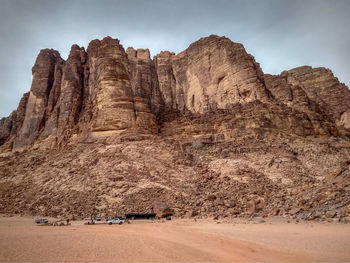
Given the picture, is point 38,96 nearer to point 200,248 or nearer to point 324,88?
point 200,248

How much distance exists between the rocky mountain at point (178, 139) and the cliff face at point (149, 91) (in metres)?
0.23

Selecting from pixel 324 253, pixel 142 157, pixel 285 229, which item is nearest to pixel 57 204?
pixel 142 157

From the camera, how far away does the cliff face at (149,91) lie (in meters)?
38.1

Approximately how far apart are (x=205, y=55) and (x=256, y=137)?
23718 millimetres

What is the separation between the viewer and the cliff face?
38125mm

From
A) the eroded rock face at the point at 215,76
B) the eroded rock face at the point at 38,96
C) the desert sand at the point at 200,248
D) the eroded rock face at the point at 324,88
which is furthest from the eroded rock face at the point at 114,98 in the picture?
the eroded rock face at the point at 324,88

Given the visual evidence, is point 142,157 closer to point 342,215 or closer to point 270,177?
point 270,177

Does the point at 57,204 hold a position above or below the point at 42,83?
below

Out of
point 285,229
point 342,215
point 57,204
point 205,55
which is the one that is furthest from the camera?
point 205,55

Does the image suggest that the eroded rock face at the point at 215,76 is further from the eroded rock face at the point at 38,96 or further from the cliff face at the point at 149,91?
the eroded rock face at the point at 38,96

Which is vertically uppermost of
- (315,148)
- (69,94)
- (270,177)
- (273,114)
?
(69,94)

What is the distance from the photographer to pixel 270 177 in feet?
87.7

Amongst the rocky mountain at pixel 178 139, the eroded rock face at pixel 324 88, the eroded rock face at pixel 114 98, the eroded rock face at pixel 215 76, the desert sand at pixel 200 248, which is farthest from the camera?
the eroded rock face at pixel 324 88

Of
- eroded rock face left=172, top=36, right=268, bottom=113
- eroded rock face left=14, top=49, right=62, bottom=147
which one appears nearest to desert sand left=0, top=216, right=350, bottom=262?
eroded rock face left=172, top=36, right=268, bottom=113
